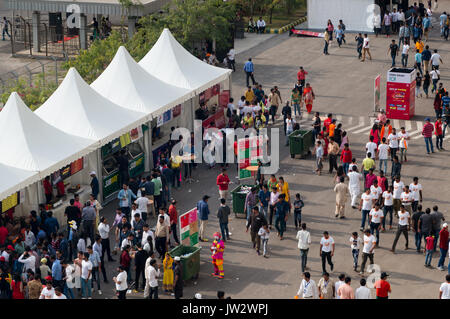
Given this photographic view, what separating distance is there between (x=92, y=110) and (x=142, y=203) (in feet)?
13.9

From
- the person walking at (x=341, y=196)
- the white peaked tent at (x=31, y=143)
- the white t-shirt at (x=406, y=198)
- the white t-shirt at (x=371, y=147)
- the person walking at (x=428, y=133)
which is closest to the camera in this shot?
the white peaked tent at (x=31, y=143)

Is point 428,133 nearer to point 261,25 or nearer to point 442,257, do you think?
point 442,257

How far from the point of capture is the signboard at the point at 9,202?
25.6 metres

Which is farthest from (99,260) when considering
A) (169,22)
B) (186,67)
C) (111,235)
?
(169,22)

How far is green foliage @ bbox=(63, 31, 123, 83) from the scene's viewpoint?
37750 millimetres

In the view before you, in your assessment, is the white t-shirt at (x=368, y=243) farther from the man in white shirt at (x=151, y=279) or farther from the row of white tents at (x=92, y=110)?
the row of white tents at (x=92, y=110)

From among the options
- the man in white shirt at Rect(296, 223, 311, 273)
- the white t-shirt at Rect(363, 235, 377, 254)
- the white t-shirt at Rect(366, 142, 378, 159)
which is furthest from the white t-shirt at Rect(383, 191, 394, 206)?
the white t-shirt at Rect(366, 142, 378, 159)

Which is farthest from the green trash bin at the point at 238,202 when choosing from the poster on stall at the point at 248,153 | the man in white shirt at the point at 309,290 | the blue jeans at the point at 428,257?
the man in white shirt at the point at 309,290

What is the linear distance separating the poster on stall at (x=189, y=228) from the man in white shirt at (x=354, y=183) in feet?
17.5

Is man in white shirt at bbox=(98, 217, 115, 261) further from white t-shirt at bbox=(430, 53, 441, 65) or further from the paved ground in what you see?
white t-shirt at bbox=(430, 53, 441, 65)

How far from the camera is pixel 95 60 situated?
37781 millimetres

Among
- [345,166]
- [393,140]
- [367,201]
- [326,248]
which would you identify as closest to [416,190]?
[367,201]

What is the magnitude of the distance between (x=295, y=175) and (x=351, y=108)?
8295mm

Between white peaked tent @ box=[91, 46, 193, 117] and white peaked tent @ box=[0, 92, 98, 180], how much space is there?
418 centimetres
